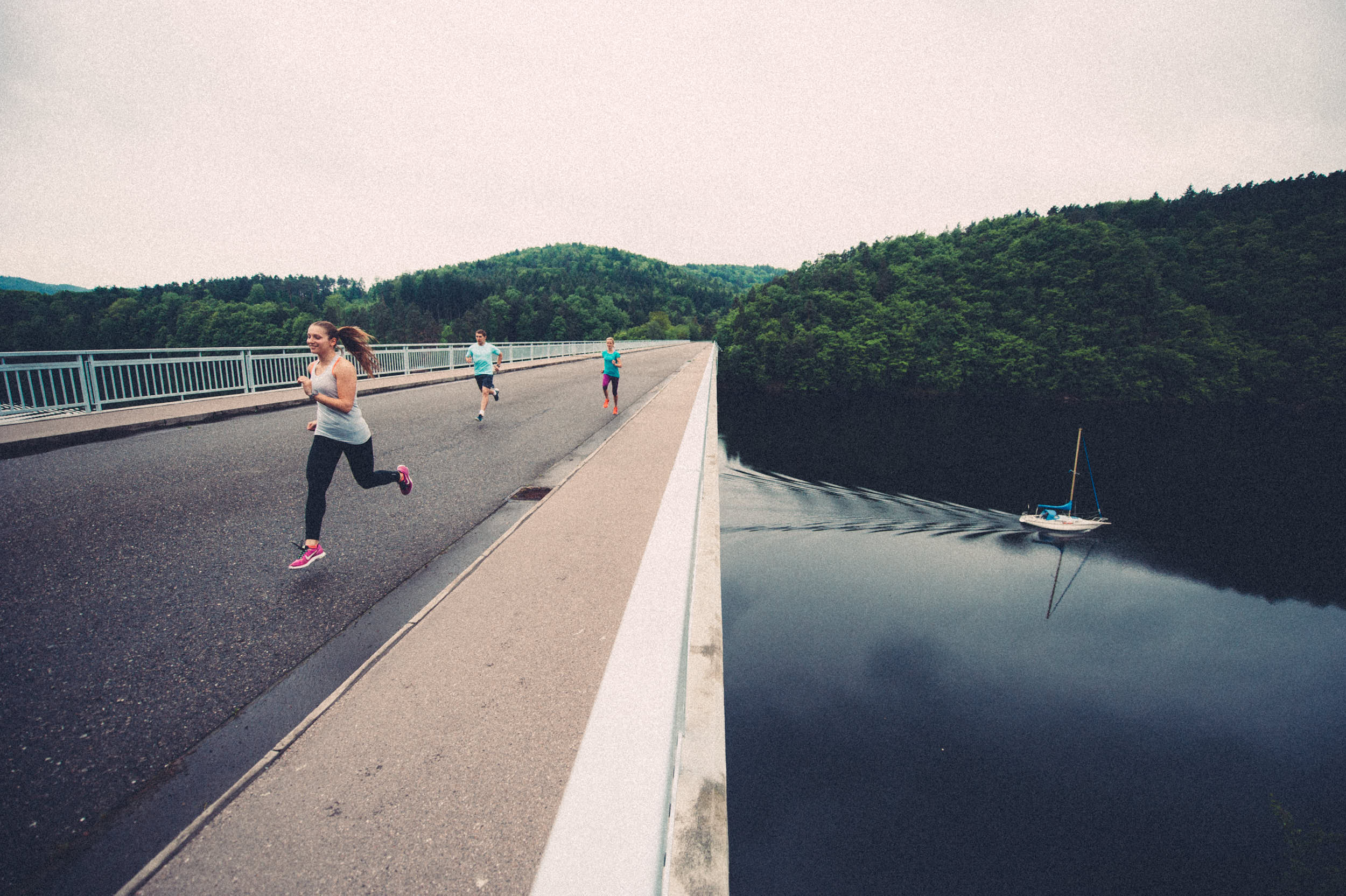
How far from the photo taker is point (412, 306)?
10000cm

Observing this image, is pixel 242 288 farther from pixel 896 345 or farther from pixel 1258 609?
pixel 1258 609

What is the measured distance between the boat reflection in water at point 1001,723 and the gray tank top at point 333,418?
9164 millimetres

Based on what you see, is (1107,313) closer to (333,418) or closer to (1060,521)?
(1060,521)

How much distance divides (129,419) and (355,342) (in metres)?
8.65

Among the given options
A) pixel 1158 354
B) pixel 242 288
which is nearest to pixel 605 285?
pixel 242 288

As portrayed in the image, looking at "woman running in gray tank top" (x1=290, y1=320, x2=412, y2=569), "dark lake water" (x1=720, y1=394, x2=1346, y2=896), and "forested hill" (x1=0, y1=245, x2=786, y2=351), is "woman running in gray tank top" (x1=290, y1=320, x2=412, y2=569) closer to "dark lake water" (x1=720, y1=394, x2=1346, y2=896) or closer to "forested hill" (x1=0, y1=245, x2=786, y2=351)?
"dark lake water" (x1=720, y1=394, x2=1346, y2=896)

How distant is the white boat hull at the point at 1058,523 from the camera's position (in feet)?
95.2

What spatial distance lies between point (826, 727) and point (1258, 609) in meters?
27.3

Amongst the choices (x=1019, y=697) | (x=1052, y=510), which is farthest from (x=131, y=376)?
(x=1052, y=510)

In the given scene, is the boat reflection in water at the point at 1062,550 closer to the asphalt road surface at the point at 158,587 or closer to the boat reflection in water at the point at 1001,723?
the boat reflection in water at the point at 1001,723

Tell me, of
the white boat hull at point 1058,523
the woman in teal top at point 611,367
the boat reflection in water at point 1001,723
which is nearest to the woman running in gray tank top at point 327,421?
the woman in teal top at point 611,367

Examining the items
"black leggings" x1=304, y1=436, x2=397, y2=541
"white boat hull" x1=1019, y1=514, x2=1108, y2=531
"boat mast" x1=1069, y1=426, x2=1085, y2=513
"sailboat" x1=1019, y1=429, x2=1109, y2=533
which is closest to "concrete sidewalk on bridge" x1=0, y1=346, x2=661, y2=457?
"black leggings" x1=304, y1=436, x2=397, y2=541

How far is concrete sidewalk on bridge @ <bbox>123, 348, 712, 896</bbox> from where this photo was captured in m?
1.69

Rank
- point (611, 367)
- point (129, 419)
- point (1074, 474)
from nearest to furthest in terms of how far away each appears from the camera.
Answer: point (129, 419), point (611, 367), point (1074, 474)
